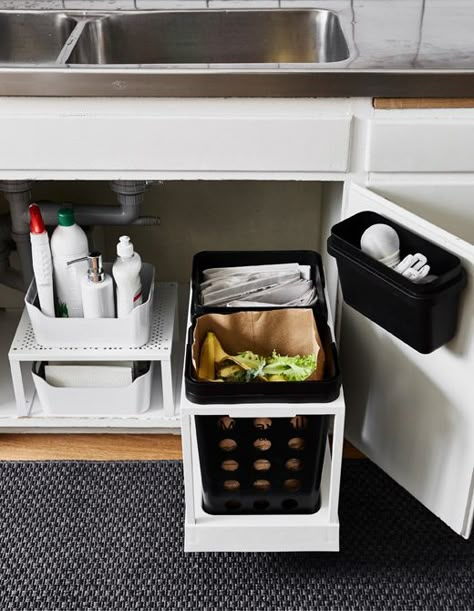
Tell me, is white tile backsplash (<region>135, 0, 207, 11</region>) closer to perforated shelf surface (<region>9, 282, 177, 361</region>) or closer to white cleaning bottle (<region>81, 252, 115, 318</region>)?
white cleaning bottle (<region>81, 252, 115, 318</region>)

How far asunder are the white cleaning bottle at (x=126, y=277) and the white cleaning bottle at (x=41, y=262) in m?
0.15

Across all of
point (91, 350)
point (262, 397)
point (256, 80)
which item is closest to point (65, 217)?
point (91, 350)

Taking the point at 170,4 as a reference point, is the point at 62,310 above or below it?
below

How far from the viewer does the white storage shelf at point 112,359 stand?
1893mm

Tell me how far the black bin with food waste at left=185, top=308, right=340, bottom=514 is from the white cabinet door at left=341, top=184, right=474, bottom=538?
0.19 m

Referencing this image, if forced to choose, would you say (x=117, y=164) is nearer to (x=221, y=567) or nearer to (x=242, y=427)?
(x=242, y=427)

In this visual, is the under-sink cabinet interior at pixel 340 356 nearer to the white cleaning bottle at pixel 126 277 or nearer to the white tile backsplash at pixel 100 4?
the white cleaning bottle at pixel 126 277

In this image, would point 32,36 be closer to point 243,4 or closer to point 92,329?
point 243,4

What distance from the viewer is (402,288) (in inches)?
56.9

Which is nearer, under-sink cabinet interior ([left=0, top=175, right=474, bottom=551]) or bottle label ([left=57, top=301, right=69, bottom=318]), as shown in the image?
under-sink cabinet interior ([left=0, top=175, right=474, bottom=551])

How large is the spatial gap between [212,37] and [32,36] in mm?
447

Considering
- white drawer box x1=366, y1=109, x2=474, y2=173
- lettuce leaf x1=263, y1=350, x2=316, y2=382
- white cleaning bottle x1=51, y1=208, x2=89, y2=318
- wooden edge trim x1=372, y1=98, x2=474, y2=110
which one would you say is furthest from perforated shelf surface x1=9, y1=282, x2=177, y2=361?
wooden edge trim x1=372, y1=98, x2=474, y2=110

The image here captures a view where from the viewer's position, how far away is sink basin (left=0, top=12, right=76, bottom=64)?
1962mm

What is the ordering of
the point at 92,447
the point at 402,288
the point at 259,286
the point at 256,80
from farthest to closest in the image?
the point at 92,447
the point at 259,286
the point at 256,80
the point at 402,288
